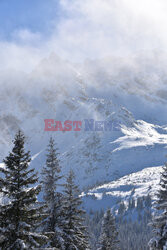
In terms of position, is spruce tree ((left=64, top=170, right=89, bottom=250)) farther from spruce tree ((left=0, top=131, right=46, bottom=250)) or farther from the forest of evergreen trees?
spruce tree ((left=0, top=131, right=46, bottom=250))

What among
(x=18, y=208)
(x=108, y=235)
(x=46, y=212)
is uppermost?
(x=18, y=208)

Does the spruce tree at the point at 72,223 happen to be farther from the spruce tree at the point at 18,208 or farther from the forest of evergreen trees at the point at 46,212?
the spruce tree at the point at 18,208

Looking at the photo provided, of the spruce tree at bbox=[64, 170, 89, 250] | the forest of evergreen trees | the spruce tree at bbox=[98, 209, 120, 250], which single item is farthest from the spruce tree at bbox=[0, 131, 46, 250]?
the spruce tree at bbox=[98, 209, 120, 250]

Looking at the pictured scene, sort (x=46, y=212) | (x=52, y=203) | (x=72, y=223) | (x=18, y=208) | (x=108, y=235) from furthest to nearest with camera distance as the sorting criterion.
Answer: (x=108, y=235) → (x=72, y=223) → (x=52, y=203) → (x=46, y=212) → (x=18, y=208)

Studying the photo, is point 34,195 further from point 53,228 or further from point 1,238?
point 53,228

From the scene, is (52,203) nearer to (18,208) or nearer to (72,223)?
(72,223)

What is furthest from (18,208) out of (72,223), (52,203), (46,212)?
(72,223)

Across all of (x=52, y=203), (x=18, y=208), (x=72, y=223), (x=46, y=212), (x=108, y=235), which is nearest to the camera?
(x=18, y=208)

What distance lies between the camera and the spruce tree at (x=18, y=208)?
1748 centimetres

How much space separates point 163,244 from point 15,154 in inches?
601

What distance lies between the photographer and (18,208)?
18125mm

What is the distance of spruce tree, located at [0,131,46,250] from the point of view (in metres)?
17.5

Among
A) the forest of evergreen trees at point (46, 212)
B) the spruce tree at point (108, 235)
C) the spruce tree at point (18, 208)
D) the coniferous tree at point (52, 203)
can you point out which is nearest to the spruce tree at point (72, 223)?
the forest of evergreen trees at point (46, 212)

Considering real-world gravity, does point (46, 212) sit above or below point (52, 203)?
below
